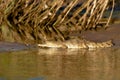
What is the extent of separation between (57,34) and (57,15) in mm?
1255

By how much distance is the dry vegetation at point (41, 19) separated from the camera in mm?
15102

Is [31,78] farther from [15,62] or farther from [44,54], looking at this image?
[44,54]

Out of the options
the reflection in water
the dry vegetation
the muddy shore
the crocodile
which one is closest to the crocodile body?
the crocodile

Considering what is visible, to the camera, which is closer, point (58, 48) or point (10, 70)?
point (10, 70)

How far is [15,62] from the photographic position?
11.7 metres

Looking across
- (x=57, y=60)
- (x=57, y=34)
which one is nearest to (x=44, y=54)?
(x=57, y=60)

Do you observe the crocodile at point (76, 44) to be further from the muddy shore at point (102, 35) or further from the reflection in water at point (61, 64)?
the muddy shore at point (102, 35)

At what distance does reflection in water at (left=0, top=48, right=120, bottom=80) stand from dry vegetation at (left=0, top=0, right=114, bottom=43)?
1.60 m

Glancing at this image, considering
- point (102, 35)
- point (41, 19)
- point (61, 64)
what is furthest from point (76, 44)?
point (61, 64)

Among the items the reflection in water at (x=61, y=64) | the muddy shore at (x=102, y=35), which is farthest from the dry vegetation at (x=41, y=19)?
the reflection in water at (x=61, y=64)

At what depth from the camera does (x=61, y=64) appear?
11516mm

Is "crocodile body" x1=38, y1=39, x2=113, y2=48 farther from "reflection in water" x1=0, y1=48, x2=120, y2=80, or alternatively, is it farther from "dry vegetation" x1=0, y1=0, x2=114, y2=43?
"dry vegetation" x1=0, y1=0, x2=114, y2=43

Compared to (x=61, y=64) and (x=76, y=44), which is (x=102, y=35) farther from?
(x=61, y=64)

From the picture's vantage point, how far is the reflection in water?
10086 mm
